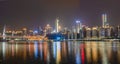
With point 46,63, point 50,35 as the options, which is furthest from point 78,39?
point 46,63

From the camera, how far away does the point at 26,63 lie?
18.2m

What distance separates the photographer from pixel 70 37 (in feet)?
306

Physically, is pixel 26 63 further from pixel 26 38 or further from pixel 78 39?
pixel 78 39

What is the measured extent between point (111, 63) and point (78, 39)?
75.4 metres

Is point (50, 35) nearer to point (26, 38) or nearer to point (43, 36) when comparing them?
point (43, 36)

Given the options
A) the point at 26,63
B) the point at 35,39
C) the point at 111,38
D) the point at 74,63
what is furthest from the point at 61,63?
the point at 35,39

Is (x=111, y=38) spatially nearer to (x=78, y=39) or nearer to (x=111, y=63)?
(x=78, y=39)

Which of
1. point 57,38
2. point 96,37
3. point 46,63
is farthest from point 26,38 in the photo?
point 46,63

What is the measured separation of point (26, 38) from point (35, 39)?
5973 millimetres

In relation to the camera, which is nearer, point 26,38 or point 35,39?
point 26,38

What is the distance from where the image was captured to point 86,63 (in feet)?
60.0

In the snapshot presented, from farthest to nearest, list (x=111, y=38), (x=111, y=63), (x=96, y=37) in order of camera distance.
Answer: (x=96, y=37) < (x=111, y=38) < (x=111, y=63)

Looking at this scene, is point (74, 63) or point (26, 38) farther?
point (26, 38)

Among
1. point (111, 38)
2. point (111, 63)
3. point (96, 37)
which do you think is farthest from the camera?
point (96, 37)
